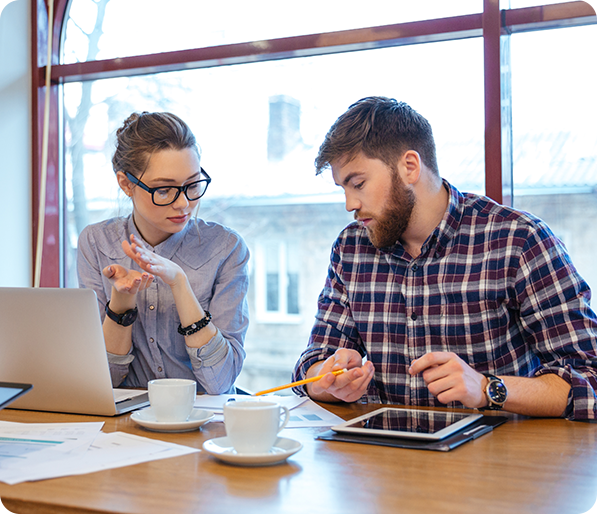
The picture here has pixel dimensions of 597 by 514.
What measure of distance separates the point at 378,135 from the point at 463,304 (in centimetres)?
49

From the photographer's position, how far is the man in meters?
1.48

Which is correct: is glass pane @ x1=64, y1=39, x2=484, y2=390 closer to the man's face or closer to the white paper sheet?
the man's face

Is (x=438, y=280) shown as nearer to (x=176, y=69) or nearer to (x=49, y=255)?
(x=176, y=69)

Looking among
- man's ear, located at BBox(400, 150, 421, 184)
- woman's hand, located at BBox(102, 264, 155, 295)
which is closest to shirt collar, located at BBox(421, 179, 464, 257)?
man's ear, located at BBox(400, 150, 421, 184)

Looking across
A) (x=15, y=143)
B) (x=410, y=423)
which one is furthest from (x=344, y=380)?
(x=15, y=143)

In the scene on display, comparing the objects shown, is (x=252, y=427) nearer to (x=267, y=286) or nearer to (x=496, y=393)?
(x=496, y=393)

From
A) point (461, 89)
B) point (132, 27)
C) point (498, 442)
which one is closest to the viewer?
point (498, 442)

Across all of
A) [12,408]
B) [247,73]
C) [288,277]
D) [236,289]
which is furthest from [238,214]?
[12,408]

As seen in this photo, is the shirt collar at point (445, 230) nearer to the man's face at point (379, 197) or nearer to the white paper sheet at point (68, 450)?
the man's face at point (379, 197)

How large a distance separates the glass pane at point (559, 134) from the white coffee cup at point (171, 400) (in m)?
1.47

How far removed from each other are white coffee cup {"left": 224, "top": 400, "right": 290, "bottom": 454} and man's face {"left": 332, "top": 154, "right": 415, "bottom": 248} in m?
0.79

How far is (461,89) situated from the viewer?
7.47 ft

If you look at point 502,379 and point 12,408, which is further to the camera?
point 12,408

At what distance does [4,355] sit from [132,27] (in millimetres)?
1940
